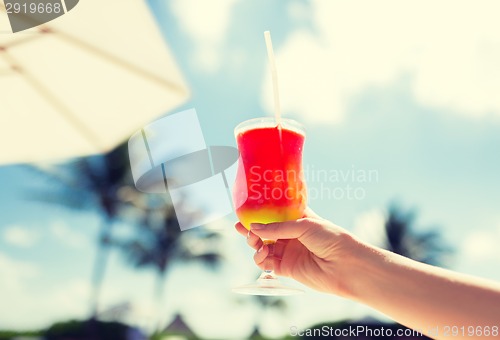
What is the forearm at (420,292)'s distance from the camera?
1539mm

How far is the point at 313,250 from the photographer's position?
1954 mm

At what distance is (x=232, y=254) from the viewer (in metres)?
25.3

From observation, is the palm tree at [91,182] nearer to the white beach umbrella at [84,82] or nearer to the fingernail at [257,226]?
the white beach umbrella at [84,82]

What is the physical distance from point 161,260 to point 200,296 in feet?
26.0

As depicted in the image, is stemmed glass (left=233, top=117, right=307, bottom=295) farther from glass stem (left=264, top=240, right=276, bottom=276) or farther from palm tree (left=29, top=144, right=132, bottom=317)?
palm tree (left=29, top=144, right=132, bottom=317)

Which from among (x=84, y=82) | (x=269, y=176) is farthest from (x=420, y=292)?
(x=84, y=82)

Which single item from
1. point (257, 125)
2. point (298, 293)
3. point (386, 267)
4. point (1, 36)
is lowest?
point (298, 293)

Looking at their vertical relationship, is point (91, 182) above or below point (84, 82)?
below

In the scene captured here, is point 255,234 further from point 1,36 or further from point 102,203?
point 102,203

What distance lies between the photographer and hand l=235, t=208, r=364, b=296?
6.20 feet

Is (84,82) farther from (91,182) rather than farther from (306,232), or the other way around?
(91,182)

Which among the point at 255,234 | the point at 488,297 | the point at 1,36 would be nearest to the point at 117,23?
the point at 1,36

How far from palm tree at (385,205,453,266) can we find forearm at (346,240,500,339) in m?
24.2

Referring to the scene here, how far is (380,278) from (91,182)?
2131 cm
